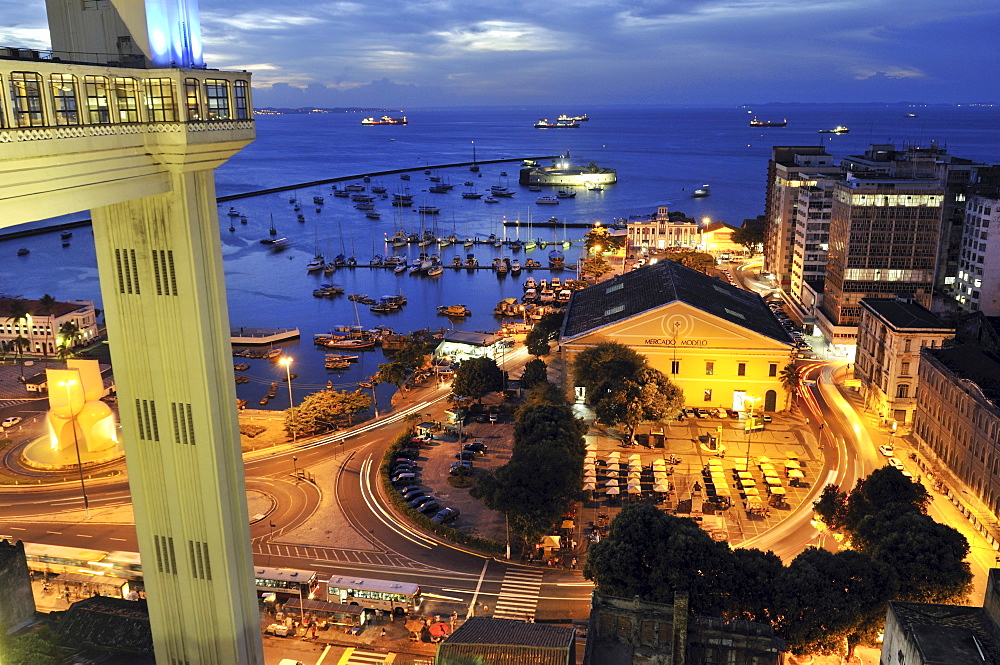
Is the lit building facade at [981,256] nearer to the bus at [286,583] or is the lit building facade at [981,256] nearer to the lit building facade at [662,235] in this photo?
the lit building facade at [662,235]

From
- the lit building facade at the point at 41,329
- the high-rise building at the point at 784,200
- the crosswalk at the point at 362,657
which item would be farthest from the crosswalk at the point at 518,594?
the high-rise building at the point at 784,200

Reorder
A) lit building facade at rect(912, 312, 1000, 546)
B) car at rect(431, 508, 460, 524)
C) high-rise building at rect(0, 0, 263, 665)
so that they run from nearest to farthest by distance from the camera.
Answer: high-rise building at rect(0, 0, 263, 665)
lit building facade at rect(912, 312, 1000, 546)
car at rect(431, 508, 460, 524)

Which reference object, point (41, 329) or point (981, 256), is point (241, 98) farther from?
point (981, 256)

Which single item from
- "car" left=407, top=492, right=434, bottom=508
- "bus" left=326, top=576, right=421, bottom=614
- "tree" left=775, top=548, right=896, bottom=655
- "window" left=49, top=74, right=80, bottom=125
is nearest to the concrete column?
"window" left=49, top=74, right=80, bottom=125

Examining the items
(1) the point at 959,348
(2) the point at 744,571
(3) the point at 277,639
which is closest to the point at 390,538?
(3) the point at 277,639

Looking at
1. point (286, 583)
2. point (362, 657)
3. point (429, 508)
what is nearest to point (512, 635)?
point (362, 657)

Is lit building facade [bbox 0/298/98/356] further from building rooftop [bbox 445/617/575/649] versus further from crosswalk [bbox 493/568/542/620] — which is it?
building rooftop [bbox 445/617/575/649]
